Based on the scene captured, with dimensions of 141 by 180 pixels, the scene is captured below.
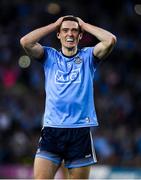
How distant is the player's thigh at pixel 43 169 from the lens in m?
8.59

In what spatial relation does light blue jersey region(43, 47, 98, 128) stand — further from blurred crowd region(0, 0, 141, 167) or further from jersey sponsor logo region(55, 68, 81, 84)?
blurred crowd region(0, 0, 141, 167)

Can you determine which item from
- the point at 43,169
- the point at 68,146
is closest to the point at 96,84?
the point at 68,146

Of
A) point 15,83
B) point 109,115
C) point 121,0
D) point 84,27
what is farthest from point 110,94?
point 84,27

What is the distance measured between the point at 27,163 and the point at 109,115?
2479mm

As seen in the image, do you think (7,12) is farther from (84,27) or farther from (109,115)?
(84,27)

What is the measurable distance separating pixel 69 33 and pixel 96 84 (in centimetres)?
970

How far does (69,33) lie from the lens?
8.75 meters

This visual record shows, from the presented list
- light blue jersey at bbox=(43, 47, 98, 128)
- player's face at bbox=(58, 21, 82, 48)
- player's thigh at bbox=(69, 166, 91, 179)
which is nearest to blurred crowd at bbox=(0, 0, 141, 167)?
player's thigh at bbox=(69, 166, 91, 179)

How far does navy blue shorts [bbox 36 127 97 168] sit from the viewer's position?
8734 mm

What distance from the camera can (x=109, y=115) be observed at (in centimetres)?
1772

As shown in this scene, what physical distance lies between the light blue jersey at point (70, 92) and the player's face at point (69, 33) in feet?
0.58

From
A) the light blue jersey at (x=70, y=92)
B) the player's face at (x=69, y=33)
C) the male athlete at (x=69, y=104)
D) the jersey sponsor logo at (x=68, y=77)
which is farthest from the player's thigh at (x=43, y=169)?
the player's face at (x=69, y=33)

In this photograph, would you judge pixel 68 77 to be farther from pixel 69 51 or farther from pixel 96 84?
pixel 96 84

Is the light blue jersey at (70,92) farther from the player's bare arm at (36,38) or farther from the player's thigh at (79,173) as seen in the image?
the player's thigh at (79,173)
